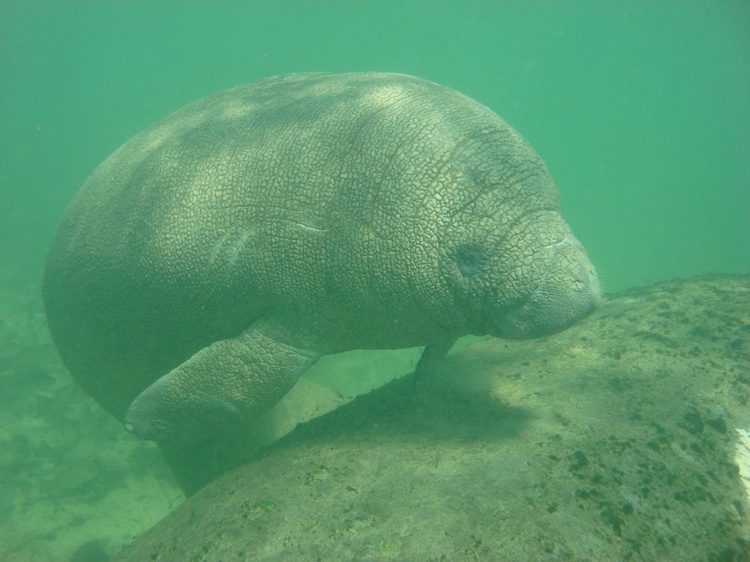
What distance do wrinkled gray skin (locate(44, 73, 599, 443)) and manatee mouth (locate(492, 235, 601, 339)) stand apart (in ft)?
0.04

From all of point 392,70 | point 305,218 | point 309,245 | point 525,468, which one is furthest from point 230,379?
point 392,70

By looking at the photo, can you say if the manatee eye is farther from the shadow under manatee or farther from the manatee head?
the shadow under manatee

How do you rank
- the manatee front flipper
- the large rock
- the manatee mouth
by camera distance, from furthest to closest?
1. the manatee front flipper
2. the manatee mouth
3. the large rock

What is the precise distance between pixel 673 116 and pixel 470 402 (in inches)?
8786

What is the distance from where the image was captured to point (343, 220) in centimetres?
331

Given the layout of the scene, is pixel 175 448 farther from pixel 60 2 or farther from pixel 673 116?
pixel 673 116

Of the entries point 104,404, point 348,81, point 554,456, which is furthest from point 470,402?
point 104,404

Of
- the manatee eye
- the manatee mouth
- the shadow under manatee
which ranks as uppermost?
the manatee eye

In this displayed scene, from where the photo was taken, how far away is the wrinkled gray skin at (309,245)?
10.2 feet

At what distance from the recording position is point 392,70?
104938 millimetres

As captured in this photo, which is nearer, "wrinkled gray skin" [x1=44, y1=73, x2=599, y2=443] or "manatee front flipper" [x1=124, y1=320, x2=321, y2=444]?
"wrinkled gray skin" [x1=44, y1=73, x2=599, y2=443]

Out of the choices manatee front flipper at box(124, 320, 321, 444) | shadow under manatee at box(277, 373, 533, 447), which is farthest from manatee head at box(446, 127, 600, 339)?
manatee front flipper at box(124, 320, 321, 444)

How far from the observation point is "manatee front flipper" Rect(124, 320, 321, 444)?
3.59 metres

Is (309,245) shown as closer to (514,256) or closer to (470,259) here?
(470,259)
